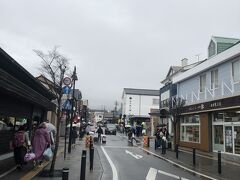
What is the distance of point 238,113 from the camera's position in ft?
79.0

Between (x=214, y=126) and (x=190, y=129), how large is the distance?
524cm

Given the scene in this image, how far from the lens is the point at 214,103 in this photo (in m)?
26.7

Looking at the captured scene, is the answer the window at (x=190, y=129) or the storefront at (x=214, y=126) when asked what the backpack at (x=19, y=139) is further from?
the window at (x=190, y=129)

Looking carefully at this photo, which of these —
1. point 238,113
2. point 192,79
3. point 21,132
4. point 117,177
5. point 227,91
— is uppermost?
point 192,79

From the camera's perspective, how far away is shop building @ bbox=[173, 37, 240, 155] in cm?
2458

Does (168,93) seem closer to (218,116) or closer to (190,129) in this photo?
(190,129)

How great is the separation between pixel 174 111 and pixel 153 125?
34.0 meters

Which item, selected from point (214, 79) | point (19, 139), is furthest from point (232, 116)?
point (19, 139)

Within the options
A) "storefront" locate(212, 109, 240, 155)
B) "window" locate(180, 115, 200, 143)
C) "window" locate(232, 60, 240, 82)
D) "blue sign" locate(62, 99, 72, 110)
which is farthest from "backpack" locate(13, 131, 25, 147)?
"window" locate(180, 115, 200, 143)

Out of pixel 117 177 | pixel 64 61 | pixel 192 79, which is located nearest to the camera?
pixel 117 177

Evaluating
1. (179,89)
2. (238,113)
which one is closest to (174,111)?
(238,113)

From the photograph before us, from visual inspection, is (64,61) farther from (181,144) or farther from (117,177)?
(181,144)

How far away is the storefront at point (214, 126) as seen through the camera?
24406 millimetres

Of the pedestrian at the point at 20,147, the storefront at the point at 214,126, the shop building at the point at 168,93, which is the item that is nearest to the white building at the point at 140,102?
the shop building at the point at 168,93
